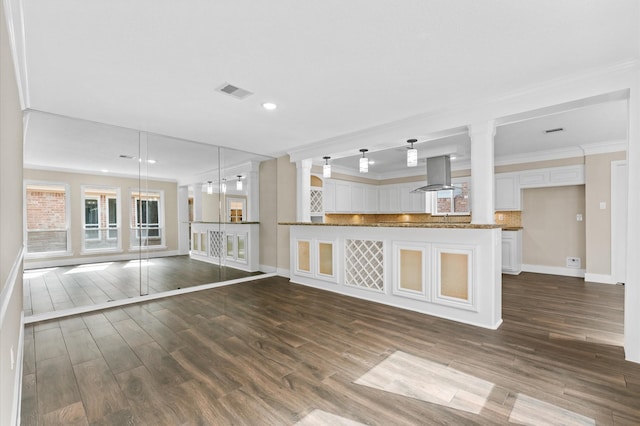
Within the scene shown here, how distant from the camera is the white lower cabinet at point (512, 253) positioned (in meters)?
6.08

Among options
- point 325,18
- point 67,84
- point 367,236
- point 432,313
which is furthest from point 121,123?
point 432,313

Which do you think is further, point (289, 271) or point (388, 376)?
point (289, 271)

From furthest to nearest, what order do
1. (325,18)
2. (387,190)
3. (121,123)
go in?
(387,190), (121,123), (325,18)

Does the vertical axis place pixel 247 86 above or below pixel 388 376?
above

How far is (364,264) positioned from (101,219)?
376 cm

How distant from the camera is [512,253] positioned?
6098mm

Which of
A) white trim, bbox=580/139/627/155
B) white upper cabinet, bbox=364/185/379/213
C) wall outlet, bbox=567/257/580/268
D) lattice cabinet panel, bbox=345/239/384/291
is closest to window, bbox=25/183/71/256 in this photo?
lattice cabinet panel, bbox=345/239/384/291

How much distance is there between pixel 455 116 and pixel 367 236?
1.94 m

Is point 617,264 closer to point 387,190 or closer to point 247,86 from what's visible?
point 387,190

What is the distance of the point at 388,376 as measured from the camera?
7.25 ft

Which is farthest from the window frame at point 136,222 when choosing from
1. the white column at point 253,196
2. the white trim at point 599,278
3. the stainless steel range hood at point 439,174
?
the white trim at point 599,278

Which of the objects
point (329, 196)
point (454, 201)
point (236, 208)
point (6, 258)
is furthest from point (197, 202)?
point (454, 201)

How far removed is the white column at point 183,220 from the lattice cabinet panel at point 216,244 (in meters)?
0.43

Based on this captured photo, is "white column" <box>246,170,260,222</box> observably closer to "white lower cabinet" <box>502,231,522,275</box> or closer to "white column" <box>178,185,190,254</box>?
A: "white column" <box>178,185,190,254</box>
